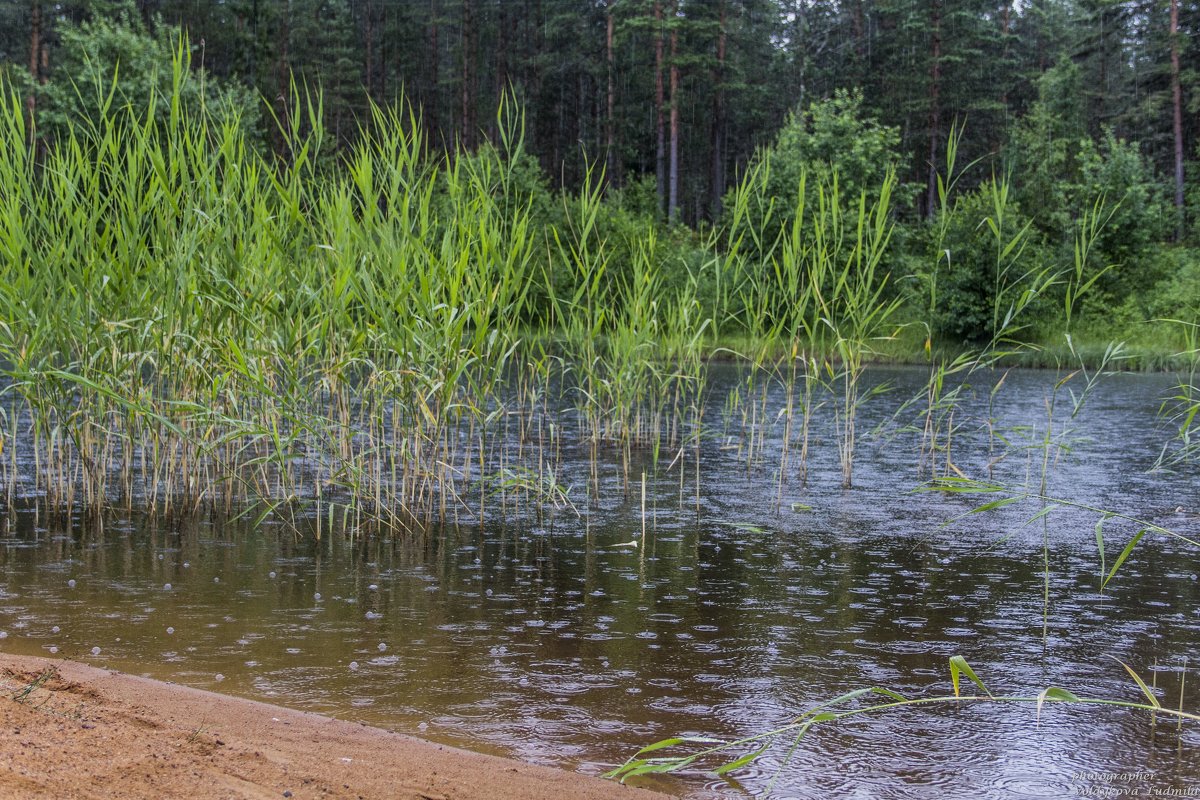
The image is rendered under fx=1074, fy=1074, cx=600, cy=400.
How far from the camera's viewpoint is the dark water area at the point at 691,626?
158 inches

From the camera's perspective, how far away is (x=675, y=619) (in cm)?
572

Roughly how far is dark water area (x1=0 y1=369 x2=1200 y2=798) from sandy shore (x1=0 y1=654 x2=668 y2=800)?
0.38 meters

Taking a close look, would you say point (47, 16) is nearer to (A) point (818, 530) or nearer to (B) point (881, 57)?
(B) point (881, 57)

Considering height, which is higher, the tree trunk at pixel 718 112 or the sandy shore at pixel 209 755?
the tree trunk at pixel 718 112

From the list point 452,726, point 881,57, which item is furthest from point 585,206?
point 881,57

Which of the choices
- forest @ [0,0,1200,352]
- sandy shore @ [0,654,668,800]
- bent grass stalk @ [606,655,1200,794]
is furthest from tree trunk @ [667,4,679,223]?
sandy shore @ [0,654,668,800]

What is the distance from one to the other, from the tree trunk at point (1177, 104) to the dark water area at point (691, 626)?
4158cm

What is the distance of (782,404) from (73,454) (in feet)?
36.6

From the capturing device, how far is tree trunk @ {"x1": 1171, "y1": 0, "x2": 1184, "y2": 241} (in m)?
43.8

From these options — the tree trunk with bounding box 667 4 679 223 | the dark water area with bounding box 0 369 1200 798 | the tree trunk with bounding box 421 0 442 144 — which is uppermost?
the tree trunk with bounding box 421 0 442 144

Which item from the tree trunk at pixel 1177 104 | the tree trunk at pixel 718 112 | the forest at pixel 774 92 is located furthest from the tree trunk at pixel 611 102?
the tree trunk at pixel 1177 104

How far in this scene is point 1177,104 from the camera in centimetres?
4566

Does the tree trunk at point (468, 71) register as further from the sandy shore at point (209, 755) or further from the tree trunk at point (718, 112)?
A: the sandy shore at point (209, 755)

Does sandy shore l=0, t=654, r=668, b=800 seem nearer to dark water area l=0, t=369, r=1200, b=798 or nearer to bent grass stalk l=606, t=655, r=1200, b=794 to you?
bent grass stalk l=606, t=655, r=1200, b=794
